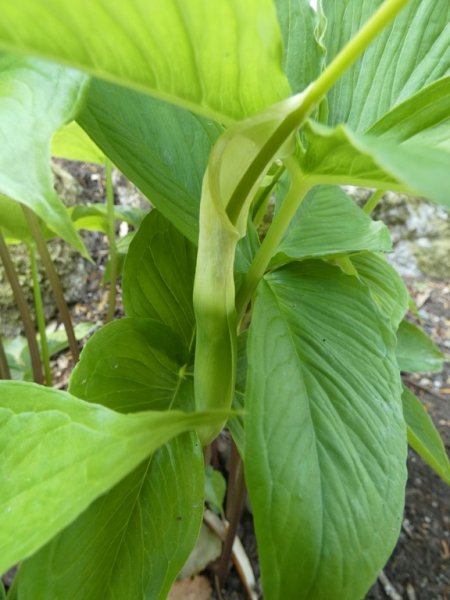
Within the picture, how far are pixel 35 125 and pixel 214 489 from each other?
69cm

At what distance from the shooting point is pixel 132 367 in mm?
436

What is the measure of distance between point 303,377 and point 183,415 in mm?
154

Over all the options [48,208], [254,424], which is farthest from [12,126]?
[254,424]

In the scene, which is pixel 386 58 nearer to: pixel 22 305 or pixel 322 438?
pixel 322 438

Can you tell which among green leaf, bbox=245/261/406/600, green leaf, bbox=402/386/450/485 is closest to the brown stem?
green leaf, bbox=402/386/450/485

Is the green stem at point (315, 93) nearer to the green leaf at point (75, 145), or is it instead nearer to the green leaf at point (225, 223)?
the green leaf at point (225, 223)

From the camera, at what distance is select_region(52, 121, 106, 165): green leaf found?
0.57m

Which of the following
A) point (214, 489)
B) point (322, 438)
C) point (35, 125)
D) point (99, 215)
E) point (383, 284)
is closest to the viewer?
point (35, 125)

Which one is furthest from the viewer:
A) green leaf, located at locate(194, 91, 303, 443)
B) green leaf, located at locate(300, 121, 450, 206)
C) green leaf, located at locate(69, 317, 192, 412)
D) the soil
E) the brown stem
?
the soil

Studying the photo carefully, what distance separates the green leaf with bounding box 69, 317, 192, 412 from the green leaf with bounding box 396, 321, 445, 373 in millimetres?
428

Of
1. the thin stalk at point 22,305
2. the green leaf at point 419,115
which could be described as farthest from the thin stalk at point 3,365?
the green leaf at point 419,115

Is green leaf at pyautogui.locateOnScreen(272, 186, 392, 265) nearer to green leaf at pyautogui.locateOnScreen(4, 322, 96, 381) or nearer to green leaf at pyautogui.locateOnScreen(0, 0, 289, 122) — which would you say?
green leaf at pyautogui.locateOnScreen(0, 0, 289, 122)

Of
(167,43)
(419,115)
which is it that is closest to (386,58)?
(419,115)

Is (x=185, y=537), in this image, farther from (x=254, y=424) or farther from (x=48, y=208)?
(x=48, y=208)
